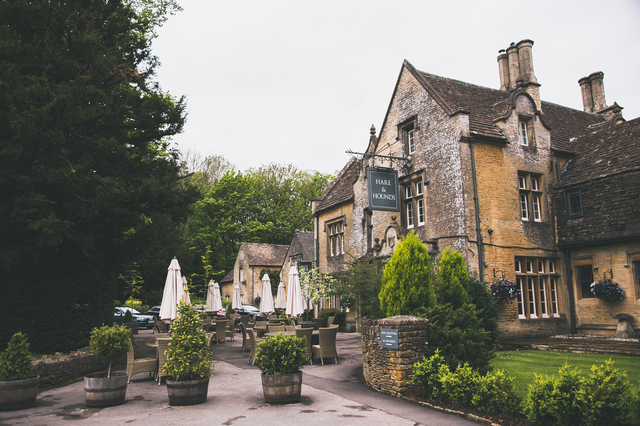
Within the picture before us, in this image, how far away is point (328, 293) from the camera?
22281mm

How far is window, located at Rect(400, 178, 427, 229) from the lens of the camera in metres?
18.6

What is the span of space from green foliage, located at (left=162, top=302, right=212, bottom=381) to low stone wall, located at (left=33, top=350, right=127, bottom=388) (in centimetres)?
304

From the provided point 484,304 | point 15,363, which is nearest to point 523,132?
point 484,304

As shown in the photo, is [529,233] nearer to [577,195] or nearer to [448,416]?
[577,195]

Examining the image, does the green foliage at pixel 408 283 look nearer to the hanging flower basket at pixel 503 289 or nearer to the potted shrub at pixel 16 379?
the hanging flower basket at pixel 503 289

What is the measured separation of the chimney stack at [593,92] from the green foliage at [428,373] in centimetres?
2395

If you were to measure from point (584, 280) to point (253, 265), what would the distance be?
A: 109ft

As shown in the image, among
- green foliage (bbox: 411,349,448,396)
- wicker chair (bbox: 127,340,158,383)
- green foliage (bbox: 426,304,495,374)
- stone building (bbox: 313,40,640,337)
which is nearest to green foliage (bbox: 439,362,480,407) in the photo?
green foliage (bbox: 411,349,448,396)

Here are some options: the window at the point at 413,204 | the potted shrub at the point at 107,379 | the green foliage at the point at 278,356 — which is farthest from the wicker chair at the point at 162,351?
the window at the point at 413,204

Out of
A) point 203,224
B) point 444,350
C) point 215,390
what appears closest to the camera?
point 444,350

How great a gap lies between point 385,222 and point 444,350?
40.3 ft

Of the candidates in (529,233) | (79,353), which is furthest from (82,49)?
(529,233)

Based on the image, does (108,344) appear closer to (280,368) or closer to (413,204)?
(280,368)

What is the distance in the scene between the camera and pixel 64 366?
10695 mm
